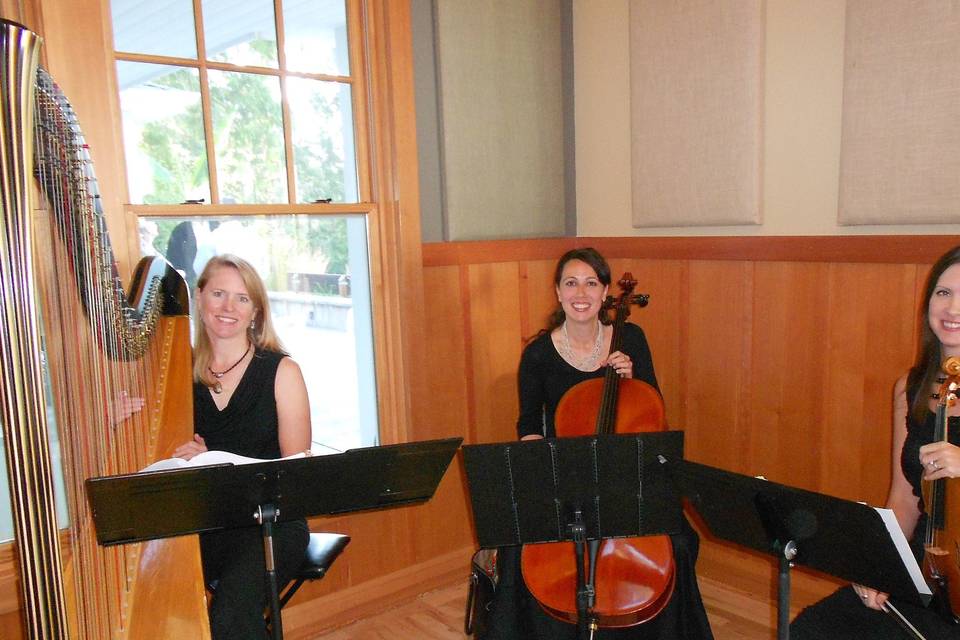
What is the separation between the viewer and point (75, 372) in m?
1.04

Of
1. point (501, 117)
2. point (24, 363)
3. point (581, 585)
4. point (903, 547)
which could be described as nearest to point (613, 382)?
point (581, 585)

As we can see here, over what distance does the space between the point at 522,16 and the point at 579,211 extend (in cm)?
83

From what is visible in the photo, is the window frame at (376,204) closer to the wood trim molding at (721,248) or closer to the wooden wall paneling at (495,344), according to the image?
the wood trim molding at (721,248)

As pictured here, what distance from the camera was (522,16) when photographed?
304 cm

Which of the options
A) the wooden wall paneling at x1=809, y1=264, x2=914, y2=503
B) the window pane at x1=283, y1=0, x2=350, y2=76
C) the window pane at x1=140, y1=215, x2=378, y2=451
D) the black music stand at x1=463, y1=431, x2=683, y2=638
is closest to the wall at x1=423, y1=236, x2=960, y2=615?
the wooden wall paneling at x1=809, y1=264, x2=914, y2=503

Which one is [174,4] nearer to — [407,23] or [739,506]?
[407,23]

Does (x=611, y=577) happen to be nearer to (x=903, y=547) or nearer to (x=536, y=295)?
(x=903, y=547)

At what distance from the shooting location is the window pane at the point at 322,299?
8.32 ft

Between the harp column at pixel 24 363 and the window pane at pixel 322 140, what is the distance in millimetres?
1987

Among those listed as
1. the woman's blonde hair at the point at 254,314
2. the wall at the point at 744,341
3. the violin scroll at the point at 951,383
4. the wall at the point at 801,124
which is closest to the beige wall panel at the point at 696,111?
the wall at the point at 801,124

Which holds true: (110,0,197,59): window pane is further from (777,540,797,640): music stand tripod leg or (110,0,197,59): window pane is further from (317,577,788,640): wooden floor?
(777,540,797,640): music stand tripod leg

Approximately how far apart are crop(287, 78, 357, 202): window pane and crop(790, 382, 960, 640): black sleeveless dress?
1.90 metres

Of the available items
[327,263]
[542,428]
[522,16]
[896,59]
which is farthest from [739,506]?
[522,16]

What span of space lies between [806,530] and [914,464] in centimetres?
62
